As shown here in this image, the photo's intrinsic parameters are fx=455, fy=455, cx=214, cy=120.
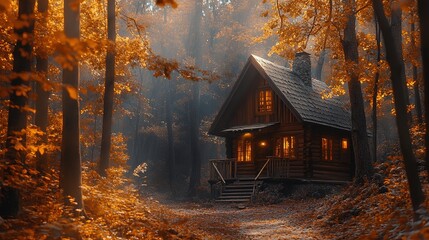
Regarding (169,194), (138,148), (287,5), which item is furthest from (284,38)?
(138,148)

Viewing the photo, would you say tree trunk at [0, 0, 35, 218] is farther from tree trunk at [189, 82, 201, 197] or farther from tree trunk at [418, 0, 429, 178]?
tree trunk at [189, 82, 201, 197]

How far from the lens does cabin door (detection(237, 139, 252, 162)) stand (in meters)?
29.8

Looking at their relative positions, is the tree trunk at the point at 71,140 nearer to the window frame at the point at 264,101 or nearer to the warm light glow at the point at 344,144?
the window frame at the point at 264,101

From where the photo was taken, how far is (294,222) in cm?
1504

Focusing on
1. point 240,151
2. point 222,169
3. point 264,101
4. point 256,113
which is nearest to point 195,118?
point 240,151

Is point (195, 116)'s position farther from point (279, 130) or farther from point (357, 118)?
point (357, 118)

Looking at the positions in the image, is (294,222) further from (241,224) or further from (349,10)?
(349,10)

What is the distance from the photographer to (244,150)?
98.5 feet

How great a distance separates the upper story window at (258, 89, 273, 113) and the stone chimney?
3.79 meters

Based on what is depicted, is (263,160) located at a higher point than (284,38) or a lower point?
lower

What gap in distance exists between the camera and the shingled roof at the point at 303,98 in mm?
27034

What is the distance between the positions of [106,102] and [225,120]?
15758 mm

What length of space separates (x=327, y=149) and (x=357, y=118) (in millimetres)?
12857

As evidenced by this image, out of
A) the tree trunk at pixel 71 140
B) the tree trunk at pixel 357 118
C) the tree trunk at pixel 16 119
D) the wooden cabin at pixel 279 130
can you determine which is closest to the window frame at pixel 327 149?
the wooden cabin at pixel 279 130
